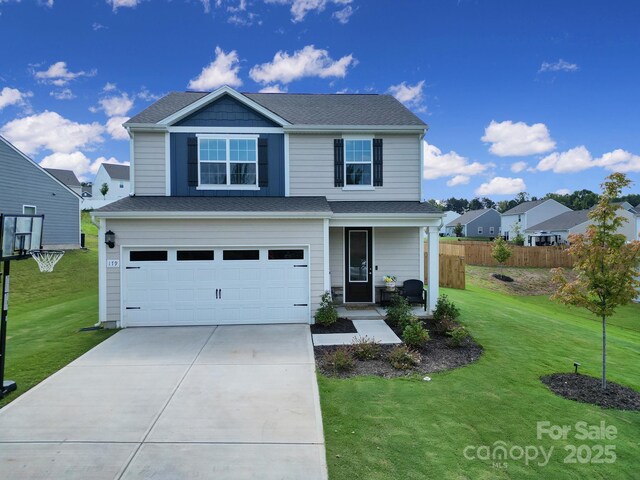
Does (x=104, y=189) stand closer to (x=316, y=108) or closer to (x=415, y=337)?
(x=316, y=108)

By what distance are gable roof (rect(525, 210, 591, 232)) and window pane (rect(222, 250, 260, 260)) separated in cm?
4248

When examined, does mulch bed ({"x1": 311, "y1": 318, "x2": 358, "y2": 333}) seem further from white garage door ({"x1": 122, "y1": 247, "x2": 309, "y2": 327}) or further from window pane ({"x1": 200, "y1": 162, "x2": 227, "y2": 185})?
window pane ({"x1": 200, "y1": 162, "x2": 227, "y2": 185})

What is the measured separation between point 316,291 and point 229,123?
6310mm

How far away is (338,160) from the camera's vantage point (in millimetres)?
11773

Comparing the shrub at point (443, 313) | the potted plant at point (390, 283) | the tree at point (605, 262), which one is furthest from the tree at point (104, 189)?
the tree at point (605, 262)

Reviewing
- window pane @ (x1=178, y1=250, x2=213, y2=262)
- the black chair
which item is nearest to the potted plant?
the black chair

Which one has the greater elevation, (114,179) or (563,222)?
(114,179)

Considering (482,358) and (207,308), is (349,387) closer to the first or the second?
(482,358)

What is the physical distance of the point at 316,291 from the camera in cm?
989

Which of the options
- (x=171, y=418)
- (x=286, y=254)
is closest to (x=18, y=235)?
(x=171, y=418)

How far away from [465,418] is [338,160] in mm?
8728

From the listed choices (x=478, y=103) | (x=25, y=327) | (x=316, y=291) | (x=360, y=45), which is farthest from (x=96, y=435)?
(x=478, y=103)

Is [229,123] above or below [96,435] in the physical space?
above

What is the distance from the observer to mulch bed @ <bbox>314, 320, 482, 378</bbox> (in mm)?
6637
